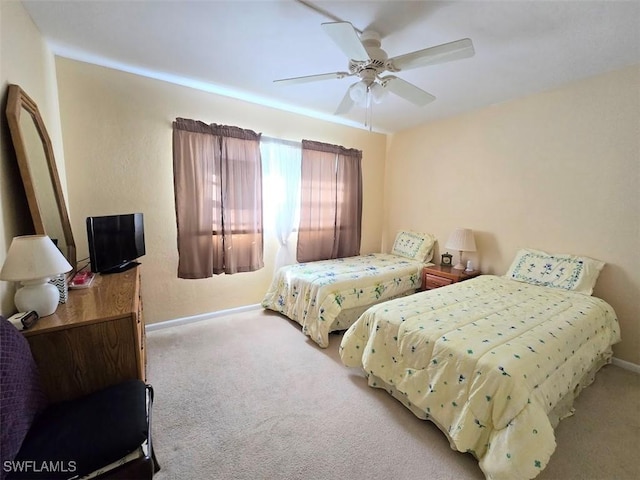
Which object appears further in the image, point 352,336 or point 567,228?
point 567,228

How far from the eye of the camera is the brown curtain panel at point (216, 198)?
2.71 meters

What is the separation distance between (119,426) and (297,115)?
335 cm

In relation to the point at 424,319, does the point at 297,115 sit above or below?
above

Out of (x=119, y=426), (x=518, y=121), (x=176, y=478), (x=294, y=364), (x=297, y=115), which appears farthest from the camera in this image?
(x=297, y=115)

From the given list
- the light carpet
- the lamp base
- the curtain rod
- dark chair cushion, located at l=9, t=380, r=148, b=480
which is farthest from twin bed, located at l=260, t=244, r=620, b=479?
the curtain rod

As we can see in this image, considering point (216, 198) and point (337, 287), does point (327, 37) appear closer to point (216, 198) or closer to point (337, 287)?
point (216, 198)

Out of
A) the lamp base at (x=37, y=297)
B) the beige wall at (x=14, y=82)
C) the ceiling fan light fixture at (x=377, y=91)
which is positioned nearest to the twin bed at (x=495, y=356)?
the ceiling fan light fixture at (x=377, y=91)

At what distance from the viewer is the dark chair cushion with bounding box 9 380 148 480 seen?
2.97 feet

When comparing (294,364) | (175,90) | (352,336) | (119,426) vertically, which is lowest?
(294,364)

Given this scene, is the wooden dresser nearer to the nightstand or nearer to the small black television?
the small black television

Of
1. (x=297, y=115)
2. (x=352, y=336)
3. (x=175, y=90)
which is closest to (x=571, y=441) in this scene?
(x=352, y=336)

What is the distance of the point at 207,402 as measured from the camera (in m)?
1.85

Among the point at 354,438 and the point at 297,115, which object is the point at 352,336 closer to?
the point at 354,438

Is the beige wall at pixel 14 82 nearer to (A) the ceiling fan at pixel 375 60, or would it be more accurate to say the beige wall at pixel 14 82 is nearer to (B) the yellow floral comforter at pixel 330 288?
(A) the ceiling fan at pixel 375 60
